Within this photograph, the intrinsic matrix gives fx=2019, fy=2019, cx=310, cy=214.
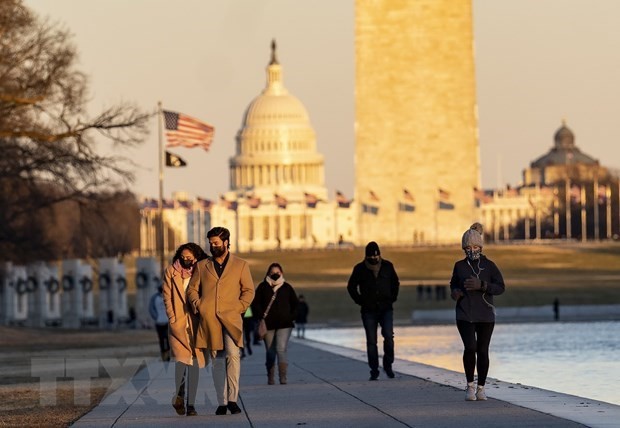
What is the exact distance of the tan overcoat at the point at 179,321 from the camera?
56.1 ft

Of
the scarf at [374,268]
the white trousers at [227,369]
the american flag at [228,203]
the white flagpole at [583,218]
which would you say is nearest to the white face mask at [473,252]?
the white trousers at [227,369]

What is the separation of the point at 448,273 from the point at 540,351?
64.5 meters

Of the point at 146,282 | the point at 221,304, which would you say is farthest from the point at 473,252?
the point at 146,282

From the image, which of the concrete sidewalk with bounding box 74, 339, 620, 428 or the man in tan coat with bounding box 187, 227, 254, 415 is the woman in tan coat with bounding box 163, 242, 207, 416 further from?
the concrete sidewalk with bounding box 74, 339, 620, 428

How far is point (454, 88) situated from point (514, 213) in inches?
3301

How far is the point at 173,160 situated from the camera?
189ft

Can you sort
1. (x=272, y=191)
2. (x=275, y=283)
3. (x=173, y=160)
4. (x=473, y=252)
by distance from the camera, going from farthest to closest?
(x=272, y=191) → (x=173, y=160) → (x=275, y=283) → (x=473, y=252)

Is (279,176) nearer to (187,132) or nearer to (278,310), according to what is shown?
(187,132)

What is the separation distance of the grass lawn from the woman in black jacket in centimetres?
4568

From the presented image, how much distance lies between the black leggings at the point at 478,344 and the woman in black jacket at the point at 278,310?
4585 mm

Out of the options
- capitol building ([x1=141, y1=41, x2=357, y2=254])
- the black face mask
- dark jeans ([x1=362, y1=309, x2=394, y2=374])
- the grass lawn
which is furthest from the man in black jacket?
capitol building ([x1=141, y1=41, x2=357, y2=254])

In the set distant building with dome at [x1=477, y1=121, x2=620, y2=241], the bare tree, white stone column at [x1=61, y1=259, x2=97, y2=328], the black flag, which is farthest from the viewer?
distant building with dome at [x1=477, y1=121, x2=620, y2=241]

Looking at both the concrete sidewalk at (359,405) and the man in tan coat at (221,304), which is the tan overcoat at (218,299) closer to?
the man in tan coat at (221,304)

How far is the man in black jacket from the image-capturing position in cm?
2225
